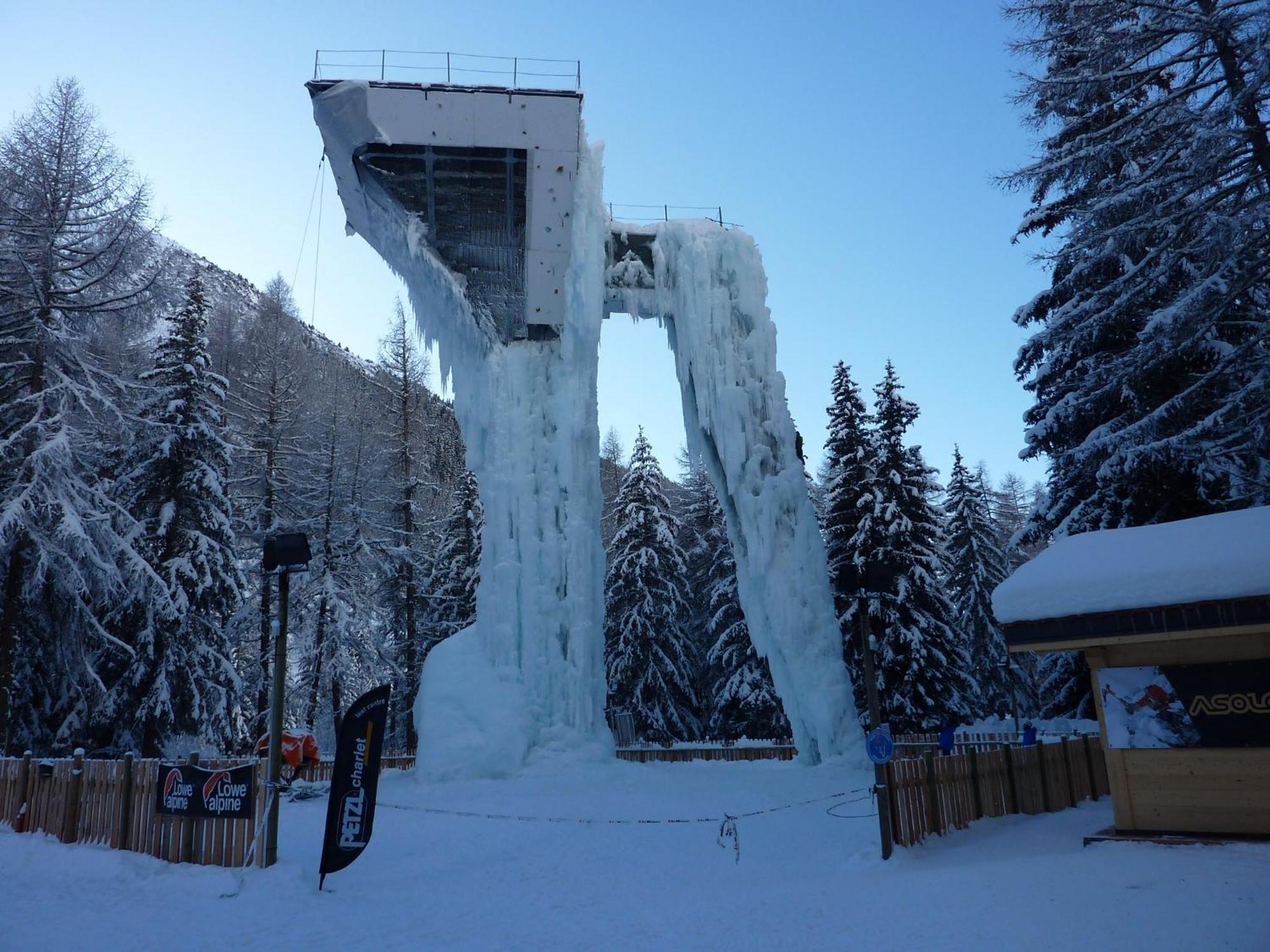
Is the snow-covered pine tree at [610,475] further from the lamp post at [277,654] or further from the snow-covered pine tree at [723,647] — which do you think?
the lamp post at [277,654]

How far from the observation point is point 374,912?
779 centimetres

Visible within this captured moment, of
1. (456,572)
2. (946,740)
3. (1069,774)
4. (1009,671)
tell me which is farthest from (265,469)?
(1009,671)

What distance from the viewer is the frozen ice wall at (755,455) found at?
19.5 meters

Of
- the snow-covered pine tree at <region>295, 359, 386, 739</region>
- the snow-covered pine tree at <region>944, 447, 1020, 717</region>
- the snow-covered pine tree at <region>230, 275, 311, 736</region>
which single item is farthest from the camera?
the snow-covered pine tree at <region>944, 447, 1020, 717</region>

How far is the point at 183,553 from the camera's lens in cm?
2114

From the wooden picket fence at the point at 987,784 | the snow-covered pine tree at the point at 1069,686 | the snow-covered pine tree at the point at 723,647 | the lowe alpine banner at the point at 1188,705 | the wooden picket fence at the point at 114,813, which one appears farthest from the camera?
the snow-covered pine tree at the point at 723,647

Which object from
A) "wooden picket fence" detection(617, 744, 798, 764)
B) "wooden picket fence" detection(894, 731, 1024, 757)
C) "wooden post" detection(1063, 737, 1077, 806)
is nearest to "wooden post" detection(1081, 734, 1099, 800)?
"wooden post" detection(1063, 737, 1077, 806)

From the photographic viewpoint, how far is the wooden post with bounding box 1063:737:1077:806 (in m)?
12.3

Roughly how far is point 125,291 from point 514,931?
17.5m

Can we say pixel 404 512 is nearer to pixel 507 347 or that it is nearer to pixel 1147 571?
pixel 507 347

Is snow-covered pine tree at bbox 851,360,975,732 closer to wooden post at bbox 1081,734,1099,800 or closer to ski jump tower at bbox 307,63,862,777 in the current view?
ski jump tower at bbox 307,63,862,777

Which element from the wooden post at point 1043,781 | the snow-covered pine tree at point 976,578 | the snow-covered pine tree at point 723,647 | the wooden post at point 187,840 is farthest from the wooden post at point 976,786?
the snow-covered pine tree at point 976,578

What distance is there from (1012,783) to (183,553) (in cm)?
1914

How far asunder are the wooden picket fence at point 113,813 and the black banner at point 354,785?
0.94 meters
